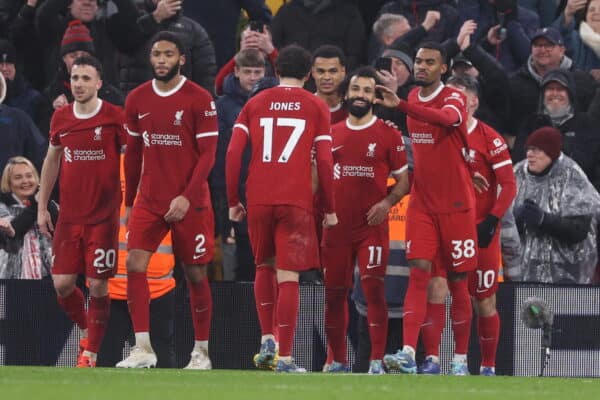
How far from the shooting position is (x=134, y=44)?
52.6 ft

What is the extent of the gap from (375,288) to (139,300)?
1.82 m

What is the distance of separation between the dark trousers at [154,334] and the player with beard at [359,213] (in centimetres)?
133

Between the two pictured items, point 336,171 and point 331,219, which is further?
point 336,171

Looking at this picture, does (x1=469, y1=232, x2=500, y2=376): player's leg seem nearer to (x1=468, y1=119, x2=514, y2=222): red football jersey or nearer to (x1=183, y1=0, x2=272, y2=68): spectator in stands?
(x1=468, y1=119, x2=514, y2=222): red football jersey

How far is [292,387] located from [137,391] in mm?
984

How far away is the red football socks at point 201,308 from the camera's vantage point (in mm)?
12375

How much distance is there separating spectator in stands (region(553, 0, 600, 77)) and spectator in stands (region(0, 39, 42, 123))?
5.53m

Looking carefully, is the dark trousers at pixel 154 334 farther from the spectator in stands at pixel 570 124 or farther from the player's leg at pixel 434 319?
the spectator in stands at pixel 570 124

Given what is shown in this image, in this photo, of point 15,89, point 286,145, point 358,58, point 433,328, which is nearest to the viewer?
point 286,145

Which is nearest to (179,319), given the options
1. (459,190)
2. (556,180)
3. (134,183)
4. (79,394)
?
(134,183)

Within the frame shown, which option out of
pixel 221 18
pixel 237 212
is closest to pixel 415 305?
pixel 237 212

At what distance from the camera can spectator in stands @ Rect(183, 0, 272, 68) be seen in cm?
1702

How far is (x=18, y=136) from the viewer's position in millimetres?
15242

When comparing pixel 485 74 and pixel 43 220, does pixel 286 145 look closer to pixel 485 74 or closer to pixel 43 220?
pixel 43 220
